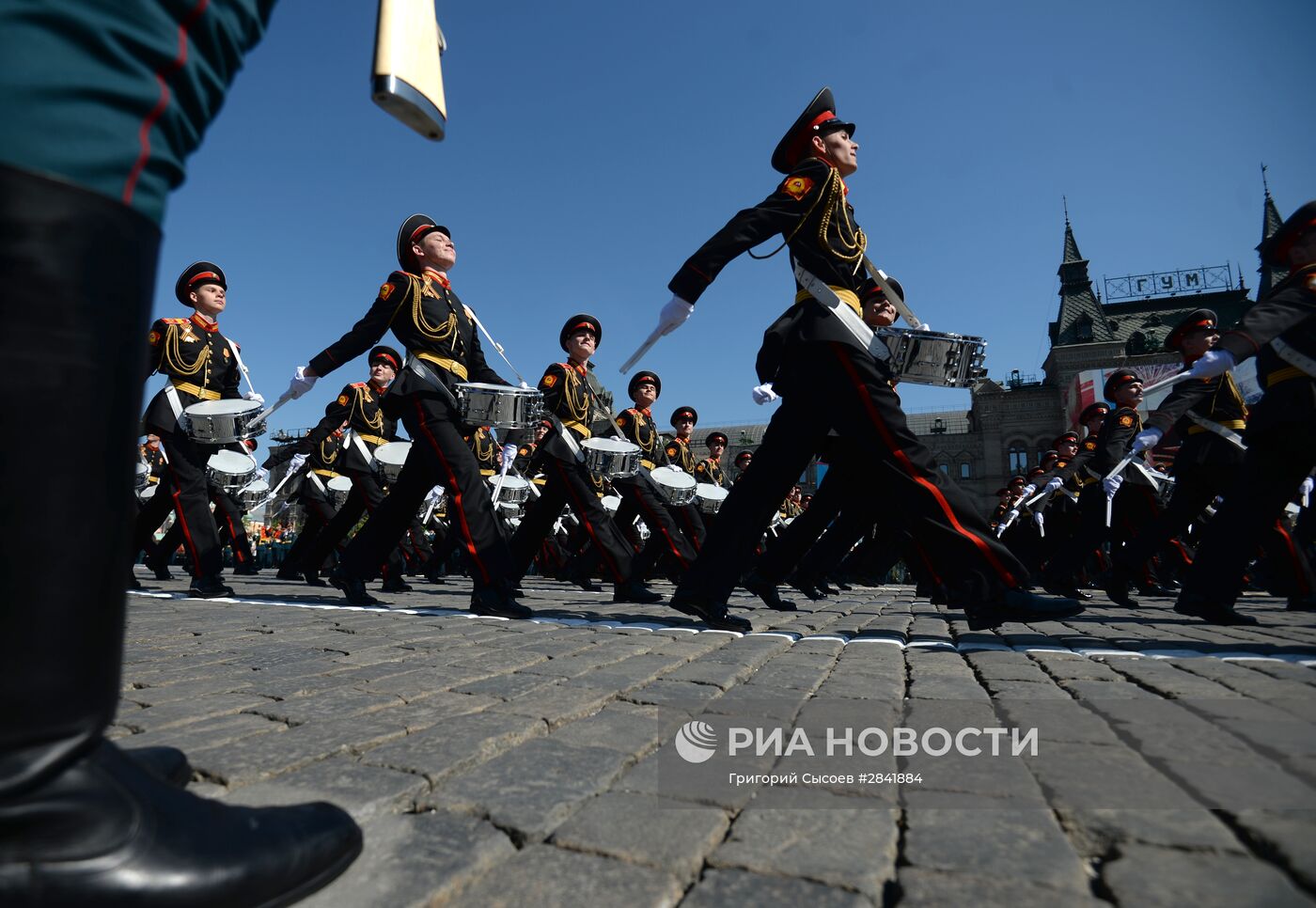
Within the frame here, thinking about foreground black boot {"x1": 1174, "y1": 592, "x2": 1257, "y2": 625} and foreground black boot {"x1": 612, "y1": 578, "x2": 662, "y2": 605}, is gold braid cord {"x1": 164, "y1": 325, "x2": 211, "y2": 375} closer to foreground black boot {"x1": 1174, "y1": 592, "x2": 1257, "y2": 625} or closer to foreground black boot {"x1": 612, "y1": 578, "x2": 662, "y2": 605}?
foreground black boot {"x1": 612, "y1": 578, "x2": 662, "y2": 605}

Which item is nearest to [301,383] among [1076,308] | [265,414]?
[265,414]

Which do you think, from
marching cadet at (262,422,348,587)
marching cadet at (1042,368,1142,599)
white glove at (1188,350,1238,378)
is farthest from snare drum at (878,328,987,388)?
marching cadet at (262,422,348,587)

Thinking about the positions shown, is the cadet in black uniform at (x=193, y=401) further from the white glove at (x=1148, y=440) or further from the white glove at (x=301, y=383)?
the white glove at (x=1148, y=440)

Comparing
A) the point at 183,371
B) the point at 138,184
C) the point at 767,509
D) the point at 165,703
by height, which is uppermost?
the point at 183,371

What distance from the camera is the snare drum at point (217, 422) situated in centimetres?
588

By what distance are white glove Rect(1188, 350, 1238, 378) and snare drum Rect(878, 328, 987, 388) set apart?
3.93 ft

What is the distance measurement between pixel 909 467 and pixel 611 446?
11.4ft

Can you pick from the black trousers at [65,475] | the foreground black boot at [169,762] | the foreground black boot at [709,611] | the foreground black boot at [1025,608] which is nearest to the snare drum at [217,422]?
the foreground black boot at [709,611]

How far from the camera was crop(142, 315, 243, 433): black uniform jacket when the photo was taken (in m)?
6.21

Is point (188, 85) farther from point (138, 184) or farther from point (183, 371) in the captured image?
point (183, 371)

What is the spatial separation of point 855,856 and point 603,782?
0.54 m

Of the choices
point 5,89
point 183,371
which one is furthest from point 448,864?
point 183,371

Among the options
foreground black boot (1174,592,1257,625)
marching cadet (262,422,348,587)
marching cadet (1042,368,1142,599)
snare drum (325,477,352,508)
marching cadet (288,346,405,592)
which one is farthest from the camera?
snare drum (325,477,352,508)

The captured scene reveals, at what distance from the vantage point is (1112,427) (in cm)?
822
